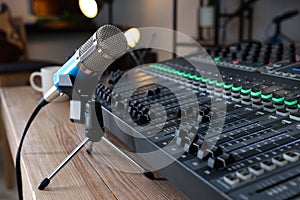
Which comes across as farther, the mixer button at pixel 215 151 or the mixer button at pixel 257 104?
the mixer button at pixel 257 104

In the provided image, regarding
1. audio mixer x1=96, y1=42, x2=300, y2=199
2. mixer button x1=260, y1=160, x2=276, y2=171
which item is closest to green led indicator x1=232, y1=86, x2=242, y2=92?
audio mixer x1=96, y1=42, x2=300, y2=199

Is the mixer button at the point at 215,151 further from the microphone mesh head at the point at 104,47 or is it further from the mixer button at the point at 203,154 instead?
the microphone mesh head at the point at 104,47

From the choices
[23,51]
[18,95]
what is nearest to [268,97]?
[18,95]

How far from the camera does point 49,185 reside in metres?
0.44

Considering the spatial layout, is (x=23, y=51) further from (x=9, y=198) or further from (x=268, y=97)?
(x=268, y=97)

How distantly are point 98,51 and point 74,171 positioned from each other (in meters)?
0.17

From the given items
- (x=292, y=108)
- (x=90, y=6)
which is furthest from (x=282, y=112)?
(x=90, y=6)

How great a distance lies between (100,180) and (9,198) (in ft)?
4.18

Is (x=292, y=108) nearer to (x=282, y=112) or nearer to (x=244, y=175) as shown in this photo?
(x=282, y=112)

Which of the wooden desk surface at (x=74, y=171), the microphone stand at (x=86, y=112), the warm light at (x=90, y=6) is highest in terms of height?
the warm light at (x=90, y=6)

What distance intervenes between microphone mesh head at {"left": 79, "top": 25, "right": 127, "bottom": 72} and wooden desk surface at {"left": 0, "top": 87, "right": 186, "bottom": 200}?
0.47 ft

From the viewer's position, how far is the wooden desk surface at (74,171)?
416 millimetres

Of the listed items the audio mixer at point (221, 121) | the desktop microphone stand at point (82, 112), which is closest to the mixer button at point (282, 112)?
the audio mixer at point (221, 121)

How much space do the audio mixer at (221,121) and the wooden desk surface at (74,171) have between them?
4 cm
